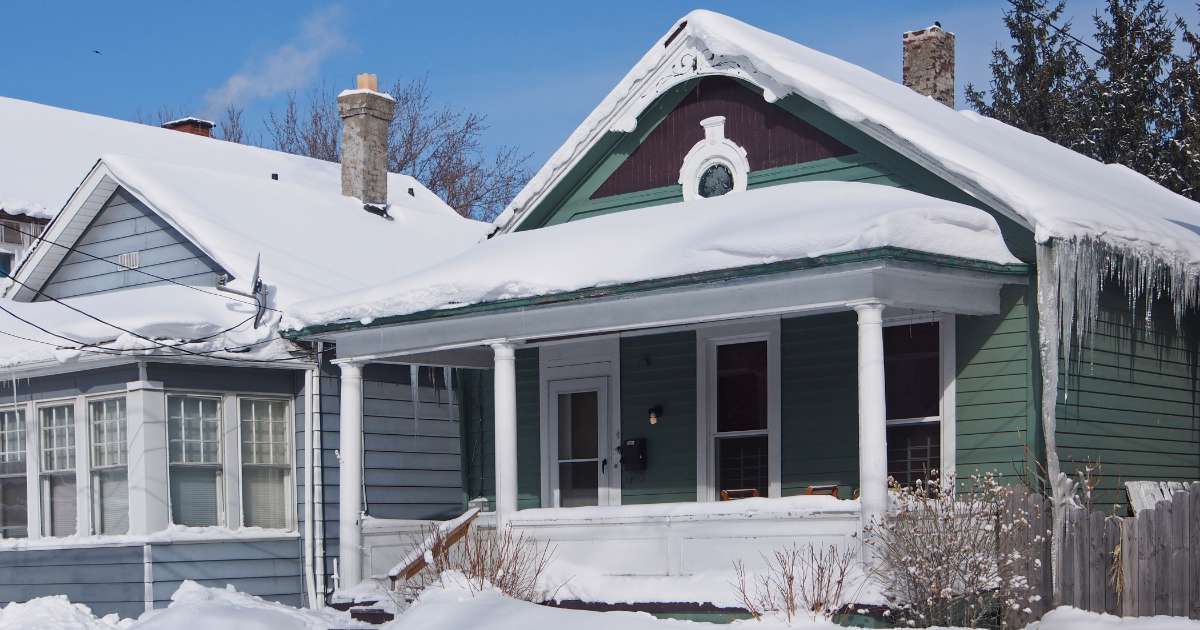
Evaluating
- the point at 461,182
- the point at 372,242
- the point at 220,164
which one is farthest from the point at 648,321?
the point at 461,182

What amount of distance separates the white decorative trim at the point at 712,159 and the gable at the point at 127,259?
5484mm

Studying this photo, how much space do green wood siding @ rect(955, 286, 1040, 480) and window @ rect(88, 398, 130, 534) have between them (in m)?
8.27

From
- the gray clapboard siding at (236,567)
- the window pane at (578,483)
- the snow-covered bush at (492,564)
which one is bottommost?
the gray clapboard siding at (236,567)

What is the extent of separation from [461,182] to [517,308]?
25625 millimetres

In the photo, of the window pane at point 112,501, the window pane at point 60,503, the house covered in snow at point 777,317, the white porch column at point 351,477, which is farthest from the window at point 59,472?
the white porch column at point 351,477

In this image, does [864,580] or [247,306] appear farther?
[247,306]

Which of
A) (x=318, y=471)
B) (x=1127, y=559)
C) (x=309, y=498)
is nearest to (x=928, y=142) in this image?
(x=1127, y=559)

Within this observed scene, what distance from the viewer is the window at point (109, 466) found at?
15.5 metres

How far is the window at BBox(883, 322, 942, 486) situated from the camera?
1284 centimetres

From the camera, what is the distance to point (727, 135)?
1452cm

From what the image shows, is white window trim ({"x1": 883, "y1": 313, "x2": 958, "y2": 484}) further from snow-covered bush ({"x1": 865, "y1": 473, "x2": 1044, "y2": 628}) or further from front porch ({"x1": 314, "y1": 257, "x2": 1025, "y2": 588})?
snow-covered bush ({"x1": 865, "y1": 473, "x2": 1044, "y2": 628})

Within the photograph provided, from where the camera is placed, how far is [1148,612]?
425 inches

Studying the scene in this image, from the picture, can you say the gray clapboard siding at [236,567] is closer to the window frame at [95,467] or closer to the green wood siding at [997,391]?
the window frame at [95,467]

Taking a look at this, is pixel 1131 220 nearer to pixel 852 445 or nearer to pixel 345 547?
pixel 852 445
